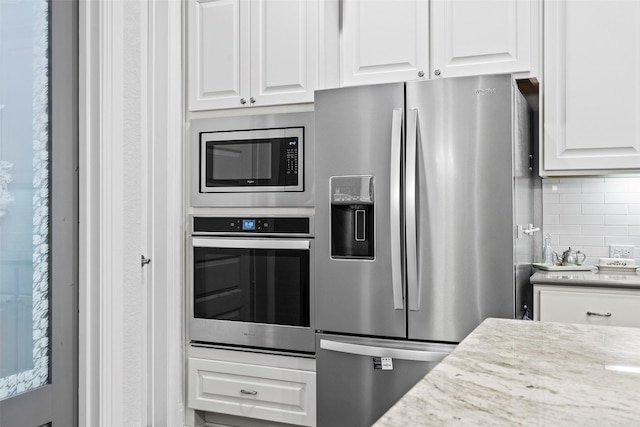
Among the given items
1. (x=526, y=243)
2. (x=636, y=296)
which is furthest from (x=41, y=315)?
(x=636, y=296)

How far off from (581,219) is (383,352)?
1287 mm

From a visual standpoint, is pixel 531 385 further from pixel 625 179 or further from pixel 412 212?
pixel 625 179

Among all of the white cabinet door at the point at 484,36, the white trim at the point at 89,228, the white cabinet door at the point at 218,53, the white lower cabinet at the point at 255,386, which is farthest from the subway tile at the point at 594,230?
the white trim at the point at 89,228

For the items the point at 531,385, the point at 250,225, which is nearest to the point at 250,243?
the point at 250,225

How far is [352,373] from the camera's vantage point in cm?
244

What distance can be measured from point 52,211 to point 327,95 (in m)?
1.40

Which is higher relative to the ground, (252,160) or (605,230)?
(252,160)

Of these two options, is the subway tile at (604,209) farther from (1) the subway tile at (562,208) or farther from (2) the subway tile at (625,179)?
(2) the subway tile at (625,179)

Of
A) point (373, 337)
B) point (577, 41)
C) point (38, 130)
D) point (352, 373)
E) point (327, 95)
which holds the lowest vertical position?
point (352, 373)

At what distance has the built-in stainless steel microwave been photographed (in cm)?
288

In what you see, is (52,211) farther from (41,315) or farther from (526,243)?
(526,243)

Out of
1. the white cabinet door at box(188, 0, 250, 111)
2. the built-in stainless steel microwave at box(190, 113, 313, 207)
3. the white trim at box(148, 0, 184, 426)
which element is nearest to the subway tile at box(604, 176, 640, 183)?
the built-in stainless steel microwave at box(190, 113, 313, 207)

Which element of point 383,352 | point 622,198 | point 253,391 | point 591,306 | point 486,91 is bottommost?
point 253,391

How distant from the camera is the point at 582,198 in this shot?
2.83 metres
